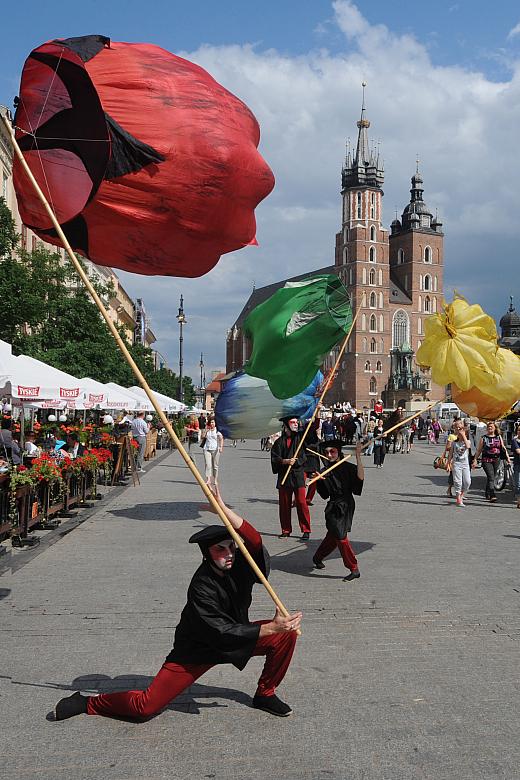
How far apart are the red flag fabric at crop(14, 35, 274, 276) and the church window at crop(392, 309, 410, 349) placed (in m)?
120

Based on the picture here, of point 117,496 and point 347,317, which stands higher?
point 347,317

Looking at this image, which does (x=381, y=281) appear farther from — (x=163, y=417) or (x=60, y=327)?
(x=163, y=417)

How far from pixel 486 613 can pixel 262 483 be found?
1390 cm

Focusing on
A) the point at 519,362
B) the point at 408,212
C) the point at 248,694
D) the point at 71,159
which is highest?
the point at 408,212

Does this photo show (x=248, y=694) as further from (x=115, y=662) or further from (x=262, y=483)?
(x=262, y=483)

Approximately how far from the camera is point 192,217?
543 cm

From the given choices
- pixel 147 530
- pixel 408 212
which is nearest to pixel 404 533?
pixel 147 530

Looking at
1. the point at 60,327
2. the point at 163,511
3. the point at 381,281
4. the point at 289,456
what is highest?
the point at 381,281

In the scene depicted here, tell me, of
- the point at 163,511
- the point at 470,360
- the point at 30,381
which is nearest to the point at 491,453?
the point at 163,511

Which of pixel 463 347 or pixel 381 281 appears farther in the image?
pixel 381 281

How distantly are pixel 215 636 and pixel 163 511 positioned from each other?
34.1 feet

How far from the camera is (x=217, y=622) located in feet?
15.2

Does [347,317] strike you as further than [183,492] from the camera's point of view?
No

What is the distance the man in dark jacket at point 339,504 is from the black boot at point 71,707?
433 centimetres
